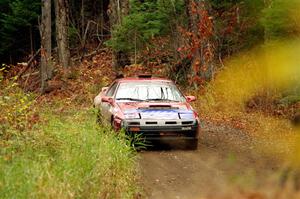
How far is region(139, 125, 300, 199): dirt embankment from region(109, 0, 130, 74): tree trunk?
14.2 metres

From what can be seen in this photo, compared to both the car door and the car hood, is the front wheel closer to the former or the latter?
the car door

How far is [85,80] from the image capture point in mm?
27031

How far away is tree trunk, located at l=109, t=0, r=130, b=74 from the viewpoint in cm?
2583

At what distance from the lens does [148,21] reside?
2109cm

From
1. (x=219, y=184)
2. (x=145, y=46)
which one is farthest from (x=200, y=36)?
(x=219, y=184)

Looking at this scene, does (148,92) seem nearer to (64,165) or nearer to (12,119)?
(12,119)

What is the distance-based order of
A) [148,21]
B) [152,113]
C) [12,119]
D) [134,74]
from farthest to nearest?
[134,74] < [148,21] < [152,113] < [12,119]

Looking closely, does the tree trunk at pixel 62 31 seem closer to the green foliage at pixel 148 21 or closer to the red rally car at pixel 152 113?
the green foliage at pixel 148 21

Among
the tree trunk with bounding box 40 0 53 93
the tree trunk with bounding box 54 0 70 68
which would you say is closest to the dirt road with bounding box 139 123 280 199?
the tree trunk with bounding box 40 0 53 93

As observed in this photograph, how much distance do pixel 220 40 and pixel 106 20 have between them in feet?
62.4

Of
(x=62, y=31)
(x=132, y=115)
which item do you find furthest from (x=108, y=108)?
(x=62, y=31)

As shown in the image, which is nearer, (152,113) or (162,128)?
(162,128)

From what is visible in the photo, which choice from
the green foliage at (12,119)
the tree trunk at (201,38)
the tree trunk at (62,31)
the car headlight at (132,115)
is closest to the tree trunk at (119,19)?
the tree trunk at (62,31)

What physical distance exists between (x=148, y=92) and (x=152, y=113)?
121 cm
